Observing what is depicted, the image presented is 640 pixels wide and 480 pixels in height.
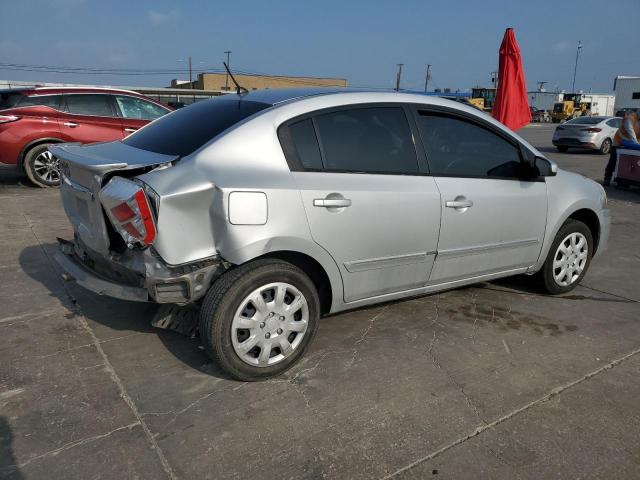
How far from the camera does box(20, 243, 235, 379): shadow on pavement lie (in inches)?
127

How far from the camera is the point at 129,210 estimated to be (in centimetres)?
266

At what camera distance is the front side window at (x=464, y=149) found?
11.5 ft

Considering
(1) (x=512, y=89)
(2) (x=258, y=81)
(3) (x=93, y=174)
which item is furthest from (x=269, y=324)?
(2) (x=258, y=81)

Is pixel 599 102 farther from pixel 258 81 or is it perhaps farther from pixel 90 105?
pixel 90 105

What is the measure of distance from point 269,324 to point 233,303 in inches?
11.2

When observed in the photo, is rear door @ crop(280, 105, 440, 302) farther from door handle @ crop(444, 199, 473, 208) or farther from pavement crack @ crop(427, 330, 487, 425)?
pavement crack @ crop(427, 330, 487, 425)

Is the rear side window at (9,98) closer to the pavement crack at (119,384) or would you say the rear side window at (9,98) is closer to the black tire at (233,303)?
the pavement crack at (119,384)

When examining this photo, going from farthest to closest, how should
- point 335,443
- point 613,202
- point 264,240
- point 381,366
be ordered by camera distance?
1. point 613,202
2. point 381,366
3. point 264,240
4. point 335,443

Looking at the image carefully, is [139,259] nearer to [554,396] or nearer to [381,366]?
[381,366]

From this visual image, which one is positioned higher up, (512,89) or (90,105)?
(512,89)

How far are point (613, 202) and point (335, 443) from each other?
345 inches

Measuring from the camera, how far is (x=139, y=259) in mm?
2805

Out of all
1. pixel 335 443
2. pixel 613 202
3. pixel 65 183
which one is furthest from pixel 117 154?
pixel 613 202

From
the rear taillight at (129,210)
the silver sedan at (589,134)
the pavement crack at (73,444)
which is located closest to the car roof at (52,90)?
the rear taillight at (129,210)
